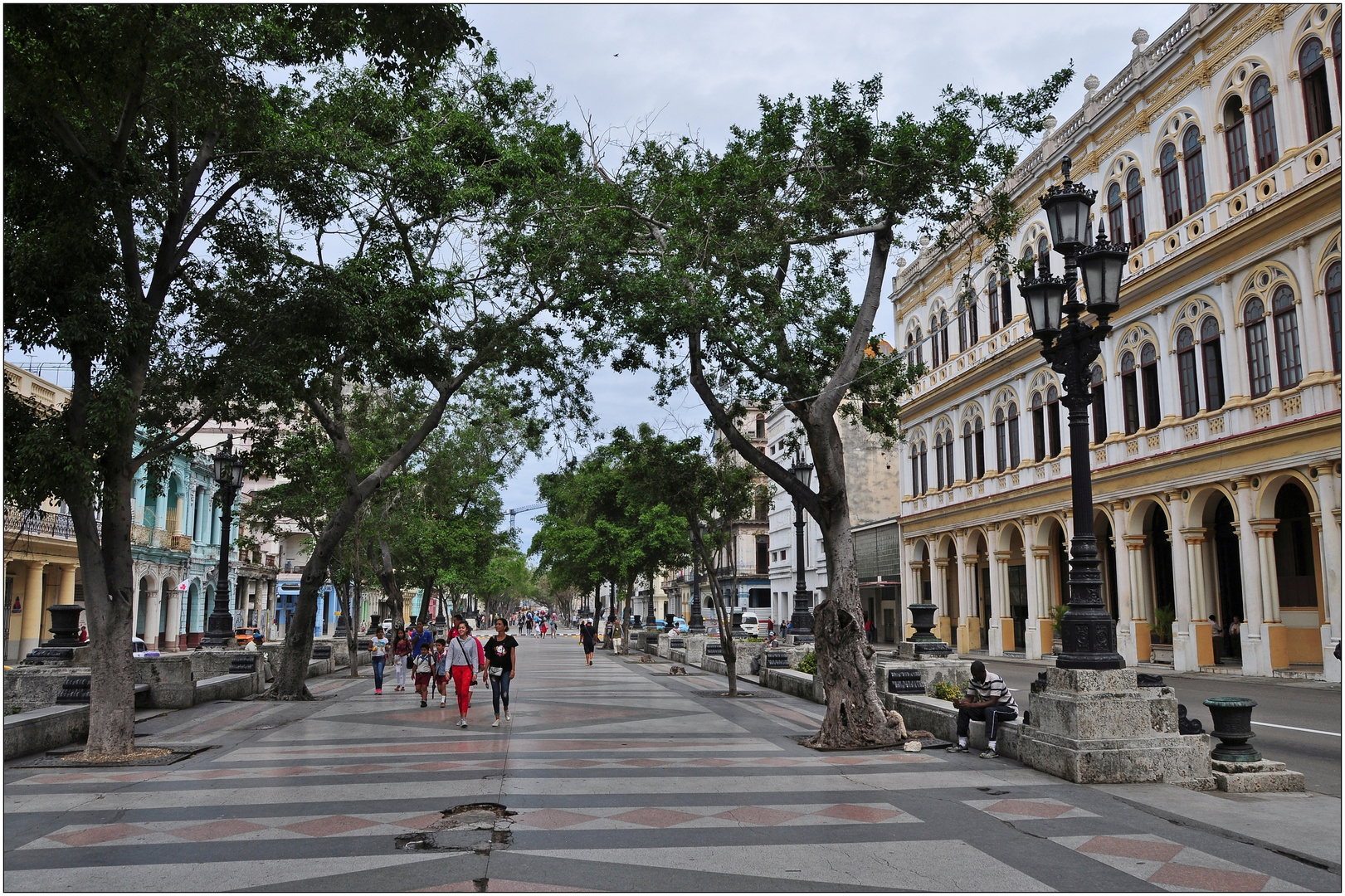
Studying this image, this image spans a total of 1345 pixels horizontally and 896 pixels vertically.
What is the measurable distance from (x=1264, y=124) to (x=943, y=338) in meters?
17.9

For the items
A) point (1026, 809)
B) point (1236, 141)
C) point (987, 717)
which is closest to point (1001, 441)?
point (1236, 141)

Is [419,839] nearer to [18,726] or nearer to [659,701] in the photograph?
[18,726]

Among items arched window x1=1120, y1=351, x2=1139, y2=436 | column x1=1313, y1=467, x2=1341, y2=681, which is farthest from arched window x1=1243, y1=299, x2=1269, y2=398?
arched window x1=1120, y1=351, x2=1139, y2=436

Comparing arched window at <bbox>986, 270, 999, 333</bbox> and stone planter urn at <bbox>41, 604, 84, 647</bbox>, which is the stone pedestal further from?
arched window at <bbox>986, 270, 999, 333</bbox>

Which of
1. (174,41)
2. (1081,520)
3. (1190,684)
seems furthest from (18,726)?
(1190,684)

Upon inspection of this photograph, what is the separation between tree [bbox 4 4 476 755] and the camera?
8906mm

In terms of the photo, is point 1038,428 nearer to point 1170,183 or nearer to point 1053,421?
point 1053,421

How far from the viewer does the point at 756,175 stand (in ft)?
44.0

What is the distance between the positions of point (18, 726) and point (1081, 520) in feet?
40.6

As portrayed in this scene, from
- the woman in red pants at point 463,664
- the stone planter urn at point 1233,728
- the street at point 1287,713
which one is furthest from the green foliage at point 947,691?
the woman in red pants at point 463,664

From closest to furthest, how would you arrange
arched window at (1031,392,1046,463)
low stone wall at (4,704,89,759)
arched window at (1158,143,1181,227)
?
1. low stone wall at (4,704,89,759)
2. arched window at (1158,143,1181,227)
3. arched window at (1031,392,1046,463)

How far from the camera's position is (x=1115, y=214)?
29.0 meters

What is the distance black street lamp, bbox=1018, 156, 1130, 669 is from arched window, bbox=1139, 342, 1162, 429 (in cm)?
1849

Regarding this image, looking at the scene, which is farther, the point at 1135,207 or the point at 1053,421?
the point at 1053,421
